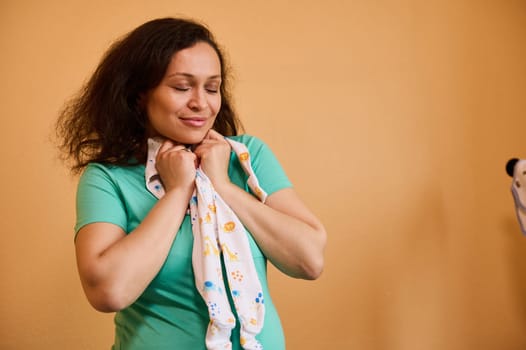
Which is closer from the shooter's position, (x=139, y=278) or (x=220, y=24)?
(x=139, y=278)

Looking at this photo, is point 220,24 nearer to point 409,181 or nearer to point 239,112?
point 239,112

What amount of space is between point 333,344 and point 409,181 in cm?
70

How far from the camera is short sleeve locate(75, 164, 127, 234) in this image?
1.04 meters

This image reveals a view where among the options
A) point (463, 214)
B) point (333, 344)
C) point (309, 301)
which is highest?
point (463, 214)

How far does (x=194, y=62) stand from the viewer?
1.16m

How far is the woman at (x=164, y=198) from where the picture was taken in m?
1.00

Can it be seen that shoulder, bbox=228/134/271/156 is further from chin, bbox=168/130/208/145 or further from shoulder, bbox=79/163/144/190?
shoulder, bbox=79/163/144/190

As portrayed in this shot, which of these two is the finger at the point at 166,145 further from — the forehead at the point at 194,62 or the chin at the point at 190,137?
the forehead at the point at 194,62

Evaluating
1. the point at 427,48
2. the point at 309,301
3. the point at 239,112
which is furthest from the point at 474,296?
the point at 239,112

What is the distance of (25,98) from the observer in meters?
1.92

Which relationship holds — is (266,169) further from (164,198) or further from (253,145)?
(164,198)

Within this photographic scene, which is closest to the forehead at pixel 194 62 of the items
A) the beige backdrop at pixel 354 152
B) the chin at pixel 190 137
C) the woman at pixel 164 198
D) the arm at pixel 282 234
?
the woman at pixel 164 198

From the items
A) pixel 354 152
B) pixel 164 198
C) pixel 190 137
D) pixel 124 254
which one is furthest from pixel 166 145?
pixel 354 152

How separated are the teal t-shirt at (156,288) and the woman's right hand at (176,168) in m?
0.05
